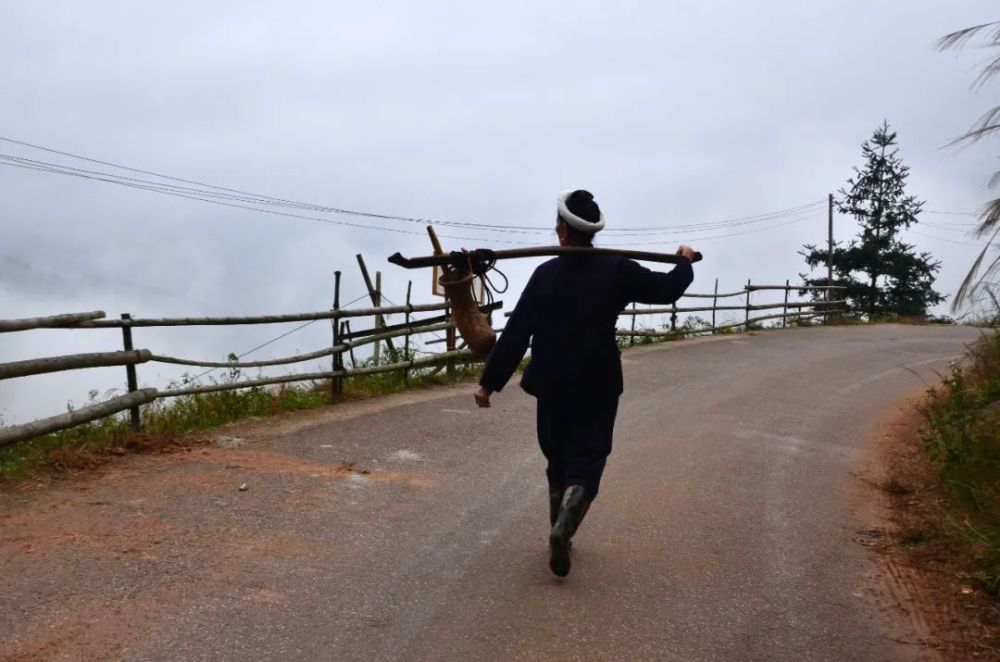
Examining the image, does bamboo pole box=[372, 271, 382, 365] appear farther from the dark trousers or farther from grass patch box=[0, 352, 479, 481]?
the dark trousers

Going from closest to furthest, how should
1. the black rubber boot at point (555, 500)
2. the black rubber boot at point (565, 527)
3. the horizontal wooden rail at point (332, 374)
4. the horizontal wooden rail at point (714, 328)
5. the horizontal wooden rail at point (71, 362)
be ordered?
the black rubber boot at point (565, 527)
the black rubber boot at point (555, 500)
the horizontal wooden rail at point (71, 362)
the horizontal wooden rail at point (332, 374)
the horizontal wooden rail at point (714, 328)

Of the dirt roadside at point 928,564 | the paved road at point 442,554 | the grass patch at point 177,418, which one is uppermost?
the grass patch at point 177,418

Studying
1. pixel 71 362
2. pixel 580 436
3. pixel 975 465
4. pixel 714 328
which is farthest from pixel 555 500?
pixel 714 328

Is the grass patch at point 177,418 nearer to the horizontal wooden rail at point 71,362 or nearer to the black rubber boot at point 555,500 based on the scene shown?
the horizontal wooden rail at point 71,362

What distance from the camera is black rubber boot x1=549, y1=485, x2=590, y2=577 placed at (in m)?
3.96

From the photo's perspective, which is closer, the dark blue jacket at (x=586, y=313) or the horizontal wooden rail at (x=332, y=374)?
the dark blue jacket at (x=586, y=313)

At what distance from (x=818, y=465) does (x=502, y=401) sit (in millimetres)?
3768

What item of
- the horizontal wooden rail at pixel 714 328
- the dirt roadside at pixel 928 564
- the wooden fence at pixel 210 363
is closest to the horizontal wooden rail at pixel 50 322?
the wooden fence at pixel 210 363

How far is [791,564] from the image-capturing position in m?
4.52

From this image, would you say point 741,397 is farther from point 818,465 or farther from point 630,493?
point 630,493

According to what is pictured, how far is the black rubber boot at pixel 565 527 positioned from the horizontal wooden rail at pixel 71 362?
12.9 ft

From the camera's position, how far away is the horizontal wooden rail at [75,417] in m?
5.83

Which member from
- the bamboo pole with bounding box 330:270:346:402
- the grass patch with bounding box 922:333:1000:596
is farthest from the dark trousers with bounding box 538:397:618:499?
the bamboo pole with bounding box 330:270:346:402

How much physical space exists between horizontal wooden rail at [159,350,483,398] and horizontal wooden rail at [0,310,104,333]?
4.13 ft
